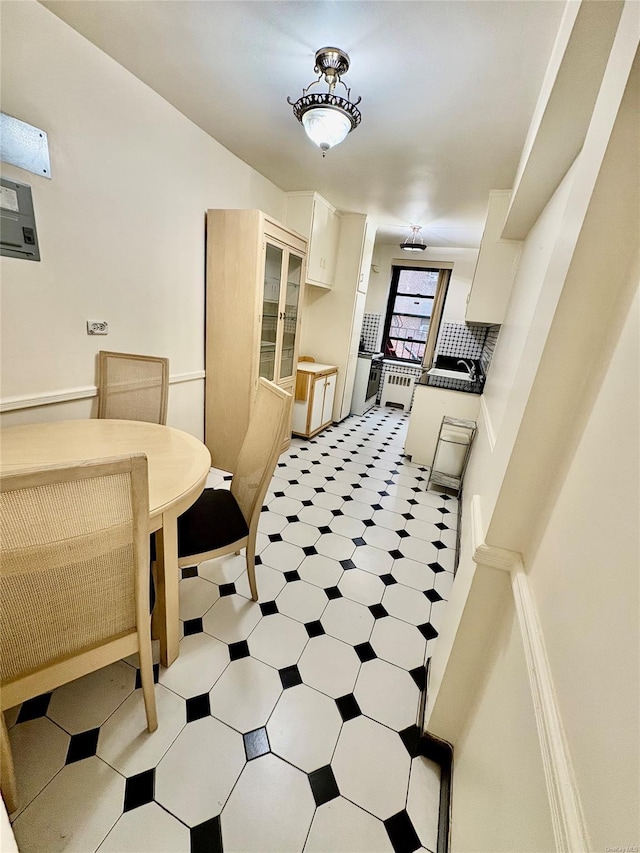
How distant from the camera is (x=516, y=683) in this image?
0.74 meters

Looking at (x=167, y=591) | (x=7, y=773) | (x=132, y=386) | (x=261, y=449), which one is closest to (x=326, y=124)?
(x=261, y=449)

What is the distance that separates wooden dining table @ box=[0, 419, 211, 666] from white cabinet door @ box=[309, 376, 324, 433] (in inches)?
84.6

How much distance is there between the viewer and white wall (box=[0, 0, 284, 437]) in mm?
1521

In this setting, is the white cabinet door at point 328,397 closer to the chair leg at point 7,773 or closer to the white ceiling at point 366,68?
the white ceiling at point 366,68

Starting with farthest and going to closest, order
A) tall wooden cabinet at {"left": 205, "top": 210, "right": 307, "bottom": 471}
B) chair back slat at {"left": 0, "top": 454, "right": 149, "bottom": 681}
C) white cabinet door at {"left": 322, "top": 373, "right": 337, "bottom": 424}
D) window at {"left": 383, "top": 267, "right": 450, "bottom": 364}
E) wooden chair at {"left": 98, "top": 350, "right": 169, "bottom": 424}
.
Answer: window at {"left": 383, "top": 267, "right": 450, "bottom": 364}
white cabinet door at {"left": 322, "top": 373, "right": 337, "bottom": 424}
tall wooden cabinet at {"left": 205, "top": 210, "right": 307, "bottom": 471}
wooden chair at {"left": 98, "top": 350, "right": 169, "bottom": 424}
chair back slat at {"left": 0, "top": 454, "right": 149, "bottom": 681}

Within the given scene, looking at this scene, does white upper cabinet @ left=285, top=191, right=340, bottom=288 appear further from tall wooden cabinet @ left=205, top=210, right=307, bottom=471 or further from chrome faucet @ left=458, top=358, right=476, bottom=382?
chrome faucet @ left=458, top=358, right=476, bottom=382

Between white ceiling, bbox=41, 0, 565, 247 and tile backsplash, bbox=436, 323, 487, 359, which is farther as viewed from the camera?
tile backsplash, bbox=436, 323, 487, 359

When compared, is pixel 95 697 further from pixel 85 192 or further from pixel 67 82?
pixel 67 82

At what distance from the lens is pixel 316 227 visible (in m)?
3.37

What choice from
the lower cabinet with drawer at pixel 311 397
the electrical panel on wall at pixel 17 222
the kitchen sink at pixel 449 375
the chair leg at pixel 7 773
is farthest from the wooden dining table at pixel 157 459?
the kitchen sink at pixel 449 375

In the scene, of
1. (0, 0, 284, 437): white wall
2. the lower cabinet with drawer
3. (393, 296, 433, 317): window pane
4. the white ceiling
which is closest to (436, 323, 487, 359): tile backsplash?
(393, 296, 433, 317): window pane

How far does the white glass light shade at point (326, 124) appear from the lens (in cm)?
159

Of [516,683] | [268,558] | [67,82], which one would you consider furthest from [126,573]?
[67,82]

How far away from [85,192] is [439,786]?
117 inches
